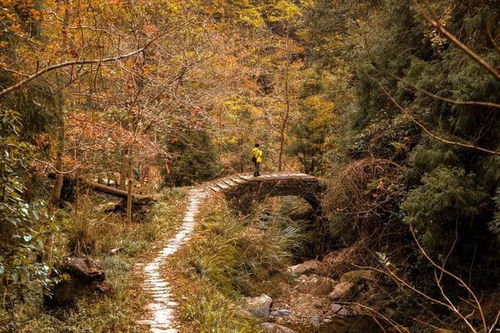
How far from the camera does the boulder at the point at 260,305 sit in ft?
35.1

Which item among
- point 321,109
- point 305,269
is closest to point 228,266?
point 305,269

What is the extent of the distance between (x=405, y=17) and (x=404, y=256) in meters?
6.52

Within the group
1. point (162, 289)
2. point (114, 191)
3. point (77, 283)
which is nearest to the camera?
point (77, 283)

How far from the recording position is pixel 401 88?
10.9 metres

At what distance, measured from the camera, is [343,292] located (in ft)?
39.3

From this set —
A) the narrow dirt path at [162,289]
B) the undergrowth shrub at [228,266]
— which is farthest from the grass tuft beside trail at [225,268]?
the narrow dirt path at [162,289]

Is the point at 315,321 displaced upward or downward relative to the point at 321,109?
downward

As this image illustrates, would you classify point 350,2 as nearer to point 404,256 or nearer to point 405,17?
point 405,17

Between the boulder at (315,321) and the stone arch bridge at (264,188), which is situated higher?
the stone arch bridge at (264,188)

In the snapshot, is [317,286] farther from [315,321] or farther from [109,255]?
[109,255]

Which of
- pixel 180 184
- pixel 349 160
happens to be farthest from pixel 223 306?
pixel 180 184

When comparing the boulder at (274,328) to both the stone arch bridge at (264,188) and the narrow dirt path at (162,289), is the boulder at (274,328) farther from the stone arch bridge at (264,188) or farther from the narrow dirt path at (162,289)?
the stone arch bridge at (264,188)

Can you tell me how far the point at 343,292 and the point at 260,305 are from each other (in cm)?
254

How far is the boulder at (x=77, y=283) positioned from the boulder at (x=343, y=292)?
6829 millimetres
